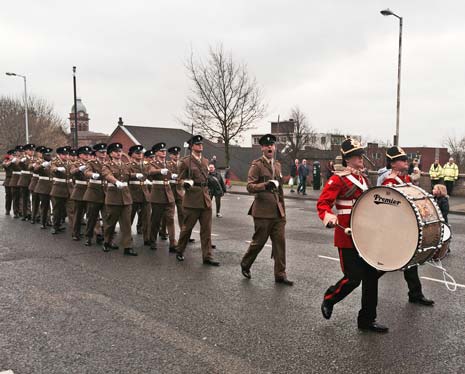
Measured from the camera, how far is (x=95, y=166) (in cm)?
934

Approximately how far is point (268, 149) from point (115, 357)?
3648 millimetres

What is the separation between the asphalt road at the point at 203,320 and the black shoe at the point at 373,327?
0.09m

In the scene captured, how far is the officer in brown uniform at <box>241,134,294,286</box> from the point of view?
6.47 meters

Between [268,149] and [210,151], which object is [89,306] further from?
[210,151]

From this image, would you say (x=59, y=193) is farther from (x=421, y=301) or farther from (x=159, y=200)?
(x=421, y=301)

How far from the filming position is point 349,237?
4.75 meters

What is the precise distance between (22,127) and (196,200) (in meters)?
53.2

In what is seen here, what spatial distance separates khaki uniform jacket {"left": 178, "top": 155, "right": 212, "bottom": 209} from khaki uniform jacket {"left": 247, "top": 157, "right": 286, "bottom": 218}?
4.07 feet

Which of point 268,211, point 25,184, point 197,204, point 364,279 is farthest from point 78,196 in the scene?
point 364,279

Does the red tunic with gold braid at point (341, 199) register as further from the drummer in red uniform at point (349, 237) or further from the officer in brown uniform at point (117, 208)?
the officer in brown uniform at point (117, 208)

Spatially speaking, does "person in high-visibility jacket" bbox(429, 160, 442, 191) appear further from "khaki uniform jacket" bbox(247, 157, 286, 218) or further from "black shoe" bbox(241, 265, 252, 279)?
"black shoe" bbox(241, 265, 252, 279)

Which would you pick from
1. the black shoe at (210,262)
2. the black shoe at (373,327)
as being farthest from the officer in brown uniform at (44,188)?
the black shoe at (373,327)

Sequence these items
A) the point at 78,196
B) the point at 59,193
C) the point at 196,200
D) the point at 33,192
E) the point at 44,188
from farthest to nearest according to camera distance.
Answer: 1. the point at 33,192
2. the point at 44,188
3. the point at 59,193
4. the point at 78,196
5. the point at 196,200

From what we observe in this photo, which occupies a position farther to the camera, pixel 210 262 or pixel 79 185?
pixel 79 185
